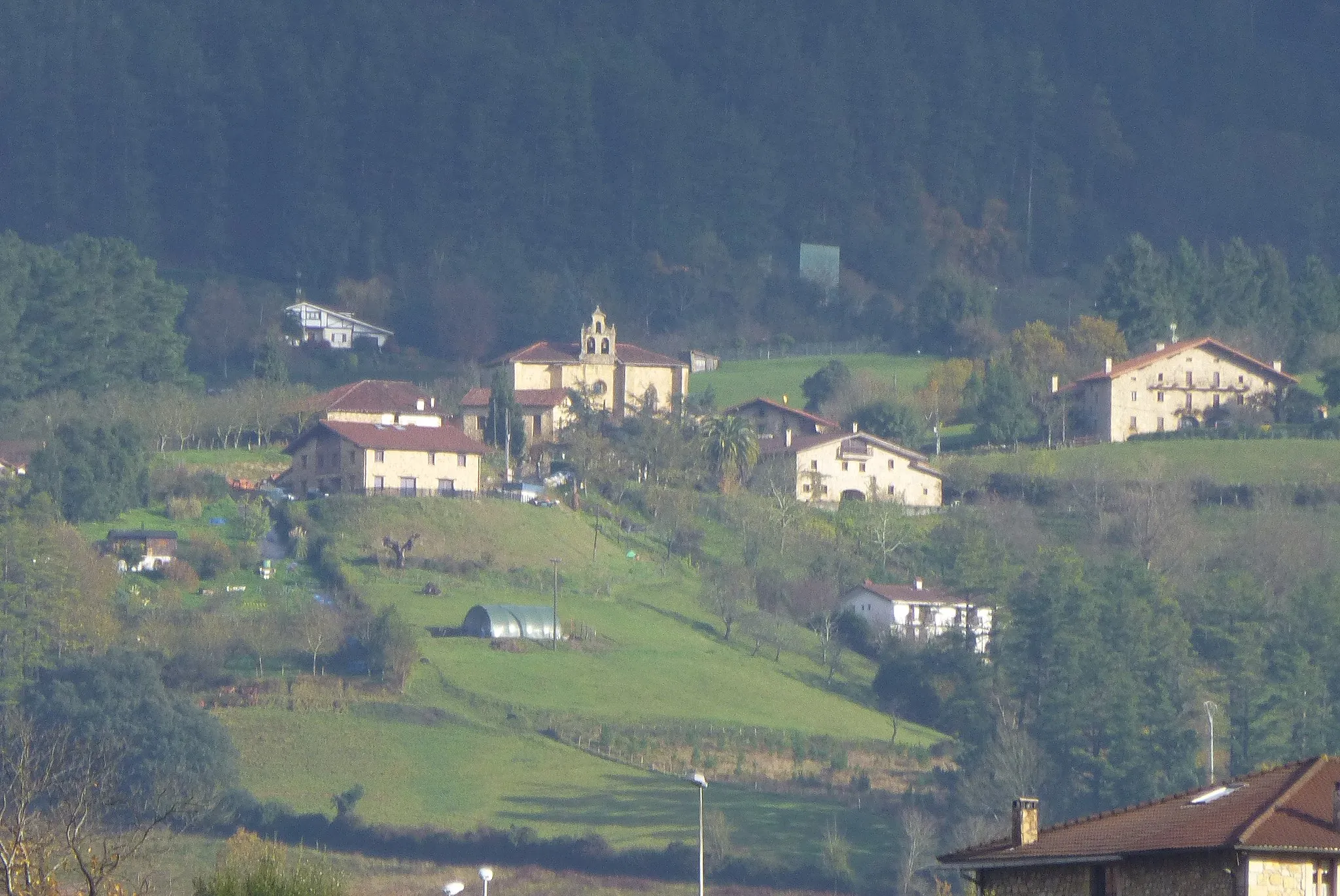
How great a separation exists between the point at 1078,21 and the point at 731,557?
9605 cm

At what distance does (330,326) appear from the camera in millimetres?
120125

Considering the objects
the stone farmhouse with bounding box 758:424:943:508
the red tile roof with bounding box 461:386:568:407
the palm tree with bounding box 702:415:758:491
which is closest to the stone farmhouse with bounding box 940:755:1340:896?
the palm tree with bounding box 702:415:758:491

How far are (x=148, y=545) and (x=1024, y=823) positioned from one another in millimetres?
49701

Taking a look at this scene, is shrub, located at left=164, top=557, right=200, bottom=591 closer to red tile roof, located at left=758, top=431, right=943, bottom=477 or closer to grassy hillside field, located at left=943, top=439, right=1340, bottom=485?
red tile roof, located at left=758, top=431, right=943, bottom=477

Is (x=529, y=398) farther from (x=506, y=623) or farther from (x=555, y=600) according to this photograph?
(x=506, y=623)

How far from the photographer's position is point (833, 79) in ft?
506

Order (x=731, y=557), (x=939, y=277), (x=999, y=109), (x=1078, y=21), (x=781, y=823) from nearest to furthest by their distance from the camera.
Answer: (x=781, y=823) < (x=731, y=557) < (x=939, y=277) < (x=999, y=109) < (x=1078, y=21)

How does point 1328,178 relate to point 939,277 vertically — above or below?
above

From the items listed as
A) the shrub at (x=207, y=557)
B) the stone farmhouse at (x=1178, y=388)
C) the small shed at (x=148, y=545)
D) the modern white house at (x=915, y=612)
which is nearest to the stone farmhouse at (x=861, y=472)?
the stone farmhouse at (x=1178, y=388)

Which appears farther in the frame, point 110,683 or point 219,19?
point 219,19

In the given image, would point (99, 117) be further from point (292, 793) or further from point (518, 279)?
point (292, 793)

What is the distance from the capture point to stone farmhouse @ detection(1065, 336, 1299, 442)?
92125 millimetres

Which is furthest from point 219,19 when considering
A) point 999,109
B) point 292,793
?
point 292,793

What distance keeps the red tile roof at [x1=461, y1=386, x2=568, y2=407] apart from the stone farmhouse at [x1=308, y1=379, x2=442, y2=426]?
2.16 metres
